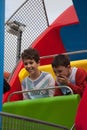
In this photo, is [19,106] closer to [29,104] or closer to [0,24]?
[29,104]

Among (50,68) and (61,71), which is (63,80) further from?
(50,68)

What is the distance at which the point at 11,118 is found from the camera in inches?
63.9

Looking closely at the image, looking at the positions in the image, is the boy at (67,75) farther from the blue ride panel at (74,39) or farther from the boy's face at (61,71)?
the blue ride panel at (74,39)

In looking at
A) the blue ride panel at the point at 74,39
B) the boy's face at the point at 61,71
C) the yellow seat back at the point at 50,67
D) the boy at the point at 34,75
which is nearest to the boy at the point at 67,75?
the boy's face at the point at 61,71

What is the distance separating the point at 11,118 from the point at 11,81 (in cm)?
165

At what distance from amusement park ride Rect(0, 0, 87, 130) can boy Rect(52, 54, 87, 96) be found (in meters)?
0.17

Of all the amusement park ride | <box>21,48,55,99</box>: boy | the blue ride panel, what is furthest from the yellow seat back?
the blue ride panel

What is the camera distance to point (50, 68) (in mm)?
3098

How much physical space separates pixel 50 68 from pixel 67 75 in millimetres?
663

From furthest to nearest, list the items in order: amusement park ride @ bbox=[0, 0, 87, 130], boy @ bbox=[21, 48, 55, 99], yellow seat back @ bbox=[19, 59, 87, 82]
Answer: yellow seat back @ bbox=[19, 59, 87, 82] < boy @ bbox=[21, 48, 55, 99] < amusement park ride @ bbox=[0, 0, 87, 130]

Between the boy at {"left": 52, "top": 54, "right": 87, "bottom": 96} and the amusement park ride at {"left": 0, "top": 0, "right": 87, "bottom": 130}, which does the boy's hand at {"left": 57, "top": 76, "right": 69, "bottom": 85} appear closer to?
the boy at {"left": 52, "top": 54, "right": 87, "bottom": 96}

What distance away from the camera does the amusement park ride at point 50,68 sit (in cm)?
211

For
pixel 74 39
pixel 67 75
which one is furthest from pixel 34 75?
pixel 74 39

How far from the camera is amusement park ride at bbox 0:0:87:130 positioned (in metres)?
2.11
